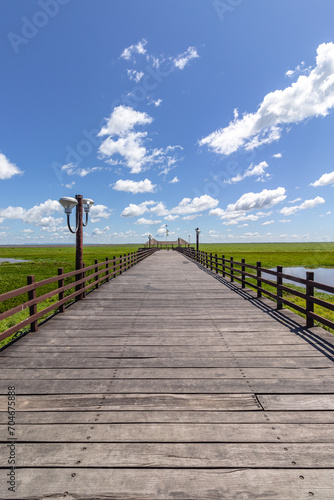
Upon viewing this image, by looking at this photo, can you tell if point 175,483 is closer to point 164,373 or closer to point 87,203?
point 164,373

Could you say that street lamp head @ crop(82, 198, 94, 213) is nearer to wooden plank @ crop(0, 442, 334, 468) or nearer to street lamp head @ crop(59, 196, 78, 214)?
street lamp head @ crop(59, 196, 78, 214)

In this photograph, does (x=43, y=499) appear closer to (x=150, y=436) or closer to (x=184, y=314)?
(x=150, y=436)

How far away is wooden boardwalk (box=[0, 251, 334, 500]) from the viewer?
1.94m

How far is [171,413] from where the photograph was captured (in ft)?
8.70

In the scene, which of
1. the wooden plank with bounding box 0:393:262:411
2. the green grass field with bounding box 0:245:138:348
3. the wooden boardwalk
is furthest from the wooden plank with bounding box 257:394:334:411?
the green grass field with bounding box 0:245:138:348

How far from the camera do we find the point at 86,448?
2221 mm

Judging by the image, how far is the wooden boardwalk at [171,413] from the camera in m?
1.94

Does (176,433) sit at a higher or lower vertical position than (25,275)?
higher

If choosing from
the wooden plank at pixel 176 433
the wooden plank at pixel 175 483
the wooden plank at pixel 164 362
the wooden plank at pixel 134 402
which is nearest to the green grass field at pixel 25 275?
the wooden plank at pixel 164 362

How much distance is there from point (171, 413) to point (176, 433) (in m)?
0.29

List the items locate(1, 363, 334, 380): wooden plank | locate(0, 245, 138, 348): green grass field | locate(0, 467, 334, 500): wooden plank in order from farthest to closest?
locate(0, 245, 138, 348): green grass field
locate(1, 363, 334, 380): wooden plank
locate(0, 467, 334, 500): wooden plank

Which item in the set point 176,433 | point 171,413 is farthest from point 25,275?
point 176,433

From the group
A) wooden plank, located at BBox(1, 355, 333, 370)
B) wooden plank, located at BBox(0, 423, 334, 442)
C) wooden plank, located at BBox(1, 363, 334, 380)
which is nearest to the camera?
wooden plank, located at BBox(0, 423, 334, 442)

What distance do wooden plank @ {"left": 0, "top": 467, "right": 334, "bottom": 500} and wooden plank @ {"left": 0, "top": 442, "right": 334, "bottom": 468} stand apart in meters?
0.05
